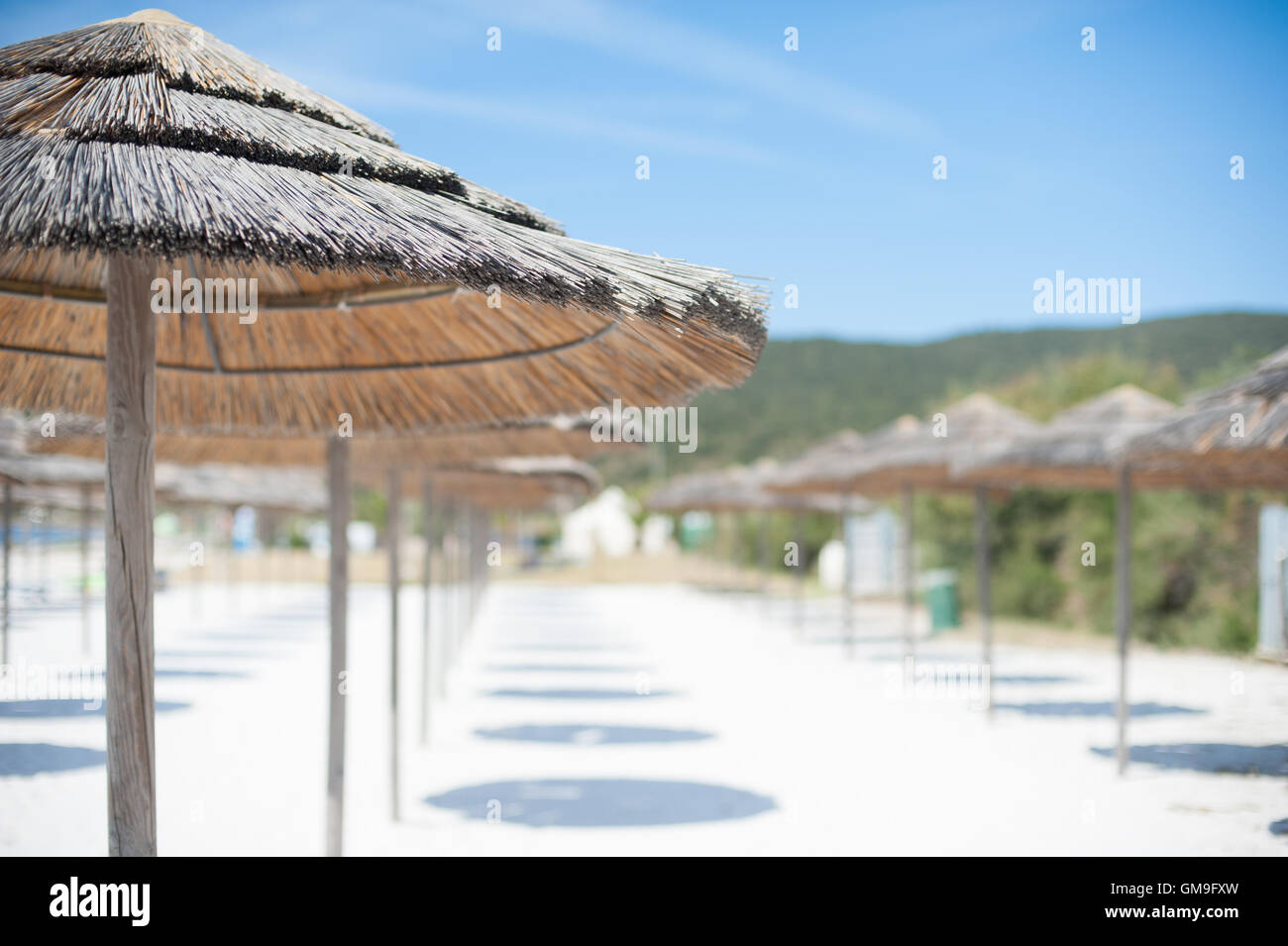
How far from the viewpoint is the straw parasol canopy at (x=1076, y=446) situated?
30.9 ft

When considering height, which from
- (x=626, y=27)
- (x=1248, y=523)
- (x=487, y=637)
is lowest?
(x=487, y=637)

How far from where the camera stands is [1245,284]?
59.5ft

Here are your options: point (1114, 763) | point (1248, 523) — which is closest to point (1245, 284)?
point (1248, 523)

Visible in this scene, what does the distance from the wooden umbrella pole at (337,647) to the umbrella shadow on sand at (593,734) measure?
417cm

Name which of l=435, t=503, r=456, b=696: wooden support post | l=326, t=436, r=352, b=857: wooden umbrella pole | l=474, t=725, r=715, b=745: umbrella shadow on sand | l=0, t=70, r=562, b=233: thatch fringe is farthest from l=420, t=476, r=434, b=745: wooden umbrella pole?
l=0, t=70, r=562, b=233: thatch fringe

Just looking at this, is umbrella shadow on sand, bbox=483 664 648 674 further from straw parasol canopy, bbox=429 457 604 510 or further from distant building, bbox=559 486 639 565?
distant building, bbox=559 486 639 565

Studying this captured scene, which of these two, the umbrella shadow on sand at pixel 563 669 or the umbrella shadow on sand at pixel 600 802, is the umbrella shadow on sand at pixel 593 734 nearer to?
the umbrella shadow on sand at pixel 600 802

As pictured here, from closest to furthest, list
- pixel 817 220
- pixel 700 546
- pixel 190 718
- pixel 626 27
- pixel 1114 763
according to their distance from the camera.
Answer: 1. pixel 1114 763
2. pixel 190 718
3. pixel 626 27
4. pixel 817 220
5. pixel 700 546

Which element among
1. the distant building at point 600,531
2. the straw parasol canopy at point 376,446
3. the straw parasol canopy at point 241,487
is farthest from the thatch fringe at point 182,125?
the distant building at point 600,531

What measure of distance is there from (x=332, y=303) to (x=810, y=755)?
5.47m

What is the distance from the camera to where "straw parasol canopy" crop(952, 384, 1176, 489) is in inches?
371

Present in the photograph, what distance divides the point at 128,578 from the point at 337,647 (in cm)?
210
